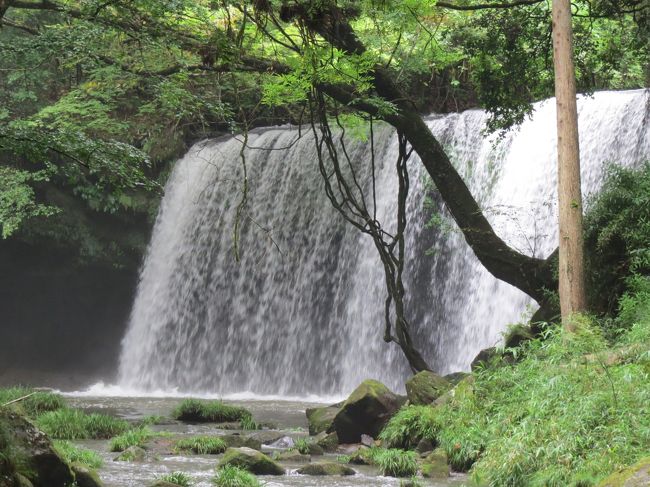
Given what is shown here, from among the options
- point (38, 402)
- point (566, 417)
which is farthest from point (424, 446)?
point (38, 402)

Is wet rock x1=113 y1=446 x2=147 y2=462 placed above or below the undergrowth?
below

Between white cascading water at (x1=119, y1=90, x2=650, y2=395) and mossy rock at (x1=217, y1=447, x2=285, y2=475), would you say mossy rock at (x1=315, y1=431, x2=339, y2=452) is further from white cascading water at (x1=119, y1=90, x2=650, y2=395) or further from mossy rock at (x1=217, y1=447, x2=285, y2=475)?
white cascading water at (x1=119, y1=90, x2=650, y2=395)

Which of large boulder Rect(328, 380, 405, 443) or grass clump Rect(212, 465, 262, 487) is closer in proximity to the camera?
grass clump Rect(212, 465, 262, 487)

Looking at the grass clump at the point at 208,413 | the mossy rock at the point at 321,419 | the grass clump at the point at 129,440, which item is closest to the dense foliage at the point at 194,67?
the grass clump at the point at 129,440

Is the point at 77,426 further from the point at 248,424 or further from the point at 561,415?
the point at 561,415

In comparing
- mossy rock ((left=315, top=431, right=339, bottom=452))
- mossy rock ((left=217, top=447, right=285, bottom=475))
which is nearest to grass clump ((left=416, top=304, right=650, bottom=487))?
mossy rock ((left=217, top=447, right=285, bottom=475))

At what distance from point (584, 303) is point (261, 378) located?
32.6ft

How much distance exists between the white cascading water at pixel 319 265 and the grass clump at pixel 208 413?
4163 mm

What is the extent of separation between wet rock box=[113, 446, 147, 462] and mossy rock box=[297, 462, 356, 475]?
5.91ft

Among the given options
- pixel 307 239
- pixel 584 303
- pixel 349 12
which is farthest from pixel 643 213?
pixel 307 239

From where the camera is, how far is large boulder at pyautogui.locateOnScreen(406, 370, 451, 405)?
10195 millimetres

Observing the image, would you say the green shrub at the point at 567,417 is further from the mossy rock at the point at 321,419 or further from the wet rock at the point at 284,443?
the mossy rock at the point at 321,419

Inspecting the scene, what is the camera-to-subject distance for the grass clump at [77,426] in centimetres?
1083

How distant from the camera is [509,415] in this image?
7270mm
